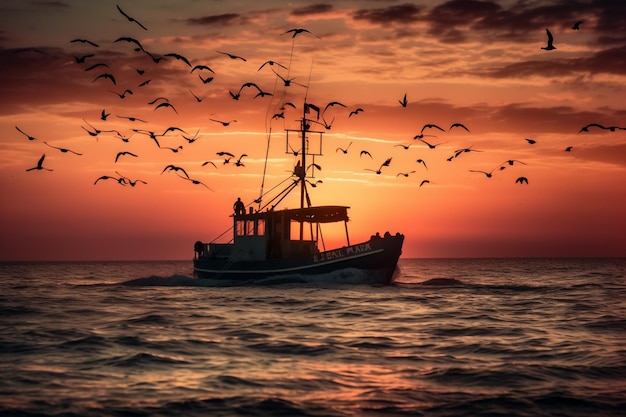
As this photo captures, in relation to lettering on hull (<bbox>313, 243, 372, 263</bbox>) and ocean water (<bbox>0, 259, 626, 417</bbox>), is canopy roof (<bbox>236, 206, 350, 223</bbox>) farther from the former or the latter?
ocean water (<bbox>0, 259, 626, 417</bbox>)

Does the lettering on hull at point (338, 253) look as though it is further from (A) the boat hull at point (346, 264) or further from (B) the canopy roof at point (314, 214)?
(B) the canopy roof at point (314, 214)

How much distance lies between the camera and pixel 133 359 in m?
18.8

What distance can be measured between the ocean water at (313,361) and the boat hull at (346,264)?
34.5 feet

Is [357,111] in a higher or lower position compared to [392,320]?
higher

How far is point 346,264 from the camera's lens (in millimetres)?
45562

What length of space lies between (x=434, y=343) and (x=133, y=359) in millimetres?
8780

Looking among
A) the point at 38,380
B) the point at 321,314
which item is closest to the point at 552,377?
the point at 38,380

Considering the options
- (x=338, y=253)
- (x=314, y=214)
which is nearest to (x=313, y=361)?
(x=338, y=253)

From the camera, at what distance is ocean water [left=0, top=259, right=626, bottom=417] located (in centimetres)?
1456

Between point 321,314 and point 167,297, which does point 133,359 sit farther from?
point 167,297

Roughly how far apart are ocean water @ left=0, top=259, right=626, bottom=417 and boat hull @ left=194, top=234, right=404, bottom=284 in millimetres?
10515

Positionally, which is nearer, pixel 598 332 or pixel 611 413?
pixel 611 413

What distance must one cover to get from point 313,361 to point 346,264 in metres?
26.6

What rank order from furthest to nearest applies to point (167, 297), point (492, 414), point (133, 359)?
point (167, 297), point (133, 359), point (492, 414)
